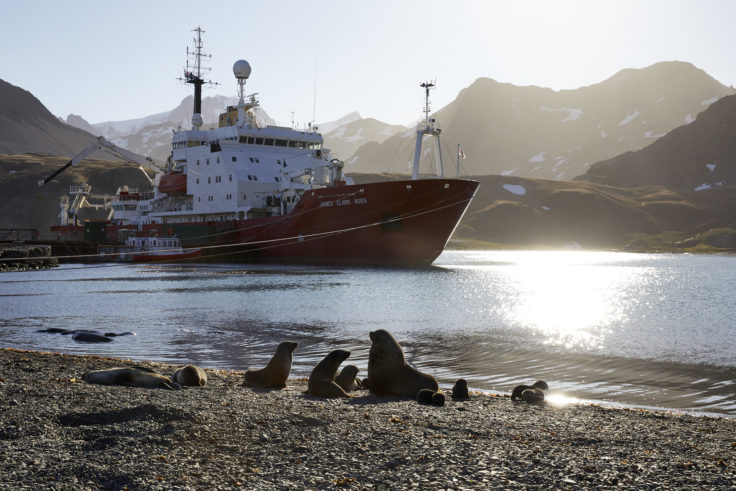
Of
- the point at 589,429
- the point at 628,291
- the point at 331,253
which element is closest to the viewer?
the point at 589,429

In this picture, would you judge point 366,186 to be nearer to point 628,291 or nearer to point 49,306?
point 628,291

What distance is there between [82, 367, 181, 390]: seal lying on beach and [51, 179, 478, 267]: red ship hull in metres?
39.5

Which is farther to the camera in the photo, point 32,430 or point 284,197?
point 284,197

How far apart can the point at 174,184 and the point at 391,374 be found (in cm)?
6406

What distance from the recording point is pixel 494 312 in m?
31.9

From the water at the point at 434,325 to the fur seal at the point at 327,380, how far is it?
3230 mm

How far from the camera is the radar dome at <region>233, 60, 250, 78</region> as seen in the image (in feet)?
230

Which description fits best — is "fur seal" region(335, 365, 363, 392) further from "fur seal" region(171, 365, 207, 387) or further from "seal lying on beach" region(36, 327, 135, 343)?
"seal lying on beach" region(36, 327, 135, 343)

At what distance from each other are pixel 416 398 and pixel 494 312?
20.6 meters

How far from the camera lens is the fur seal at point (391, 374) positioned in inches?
484

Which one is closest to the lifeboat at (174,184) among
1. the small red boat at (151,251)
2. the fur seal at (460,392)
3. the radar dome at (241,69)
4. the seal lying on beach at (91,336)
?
the small red boat at (151,251)

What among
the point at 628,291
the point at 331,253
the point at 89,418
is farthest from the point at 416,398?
the point at 331,253

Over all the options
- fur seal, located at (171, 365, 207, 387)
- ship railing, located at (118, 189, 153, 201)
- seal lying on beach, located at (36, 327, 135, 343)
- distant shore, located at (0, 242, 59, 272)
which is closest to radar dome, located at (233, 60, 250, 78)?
ship railing, located at (118, 189, 153, 201)

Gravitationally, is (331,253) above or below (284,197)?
below
